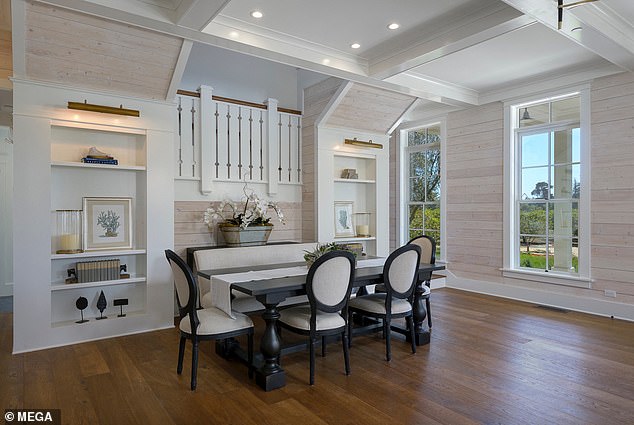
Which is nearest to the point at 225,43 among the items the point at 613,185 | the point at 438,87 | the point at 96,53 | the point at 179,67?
the point at 179,67

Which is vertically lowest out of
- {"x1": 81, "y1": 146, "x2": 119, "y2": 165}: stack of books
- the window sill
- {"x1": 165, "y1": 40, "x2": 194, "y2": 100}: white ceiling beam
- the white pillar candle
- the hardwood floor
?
the hardwood floor

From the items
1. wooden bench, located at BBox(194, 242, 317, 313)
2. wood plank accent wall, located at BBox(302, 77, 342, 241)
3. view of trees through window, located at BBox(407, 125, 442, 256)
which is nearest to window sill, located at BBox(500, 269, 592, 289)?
view of trees through window, located at BBox(407, 125, 442, 256)

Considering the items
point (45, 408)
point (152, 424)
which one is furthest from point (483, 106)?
point (45, 408)

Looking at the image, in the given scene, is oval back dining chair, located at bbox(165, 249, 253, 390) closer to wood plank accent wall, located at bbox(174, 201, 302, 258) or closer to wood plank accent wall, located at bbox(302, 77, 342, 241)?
wood plank accent wall, located at bbox(174, 201, 302, 258)

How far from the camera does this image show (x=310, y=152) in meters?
5.82

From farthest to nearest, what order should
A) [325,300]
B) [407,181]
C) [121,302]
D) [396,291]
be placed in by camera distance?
[407,181]
[121,302]
[396,291]
[325,300]

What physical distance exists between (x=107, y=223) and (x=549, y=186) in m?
5.47

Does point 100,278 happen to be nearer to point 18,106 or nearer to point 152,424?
point 18,106

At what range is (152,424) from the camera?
246 cm

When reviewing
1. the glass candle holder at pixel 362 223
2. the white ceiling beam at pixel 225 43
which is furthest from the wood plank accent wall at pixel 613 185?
the glass candle holder at pixel 362 223

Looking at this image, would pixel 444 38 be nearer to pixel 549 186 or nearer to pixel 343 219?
pixel 549 186

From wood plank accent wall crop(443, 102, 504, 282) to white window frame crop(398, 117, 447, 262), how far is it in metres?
0.07

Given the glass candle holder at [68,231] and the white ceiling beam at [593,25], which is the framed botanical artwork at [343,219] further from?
the white ceiling beam at [593,25]

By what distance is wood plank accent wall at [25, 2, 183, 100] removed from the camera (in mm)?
3348
